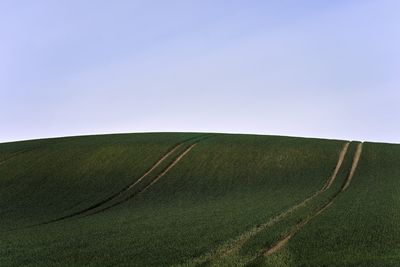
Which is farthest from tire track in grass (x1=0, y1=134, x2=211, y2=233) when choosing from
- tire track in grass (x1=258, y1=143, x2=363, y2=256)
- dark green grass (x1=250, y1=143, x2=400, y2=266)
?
dark green grass (x1=250, y1=143, x2=400, y2=266)

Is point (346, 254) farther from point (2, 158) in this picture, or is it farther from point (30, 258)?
point (2, 158)

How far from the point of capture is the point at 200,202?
127 feet

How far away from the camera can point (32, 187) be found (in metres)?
45.5

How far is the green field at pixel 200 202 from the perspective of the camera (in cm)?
2141

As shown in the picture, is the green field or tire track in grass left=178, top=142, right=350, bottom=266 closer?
tire track in grass left=178, top=142, right=350, bottom=266

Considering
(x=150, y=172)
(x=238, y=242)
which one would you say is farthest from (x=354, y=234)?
(x=150, y=172)

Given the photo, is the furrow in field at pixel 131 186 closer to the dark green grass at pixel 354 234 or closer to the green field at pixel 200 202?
the green field at pixel 200 202

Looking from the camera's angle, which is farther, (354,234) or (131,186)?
(131,186)

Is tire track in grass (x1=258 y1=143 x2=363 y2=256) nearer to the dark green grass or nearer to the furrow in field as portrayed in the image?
the dark green grass

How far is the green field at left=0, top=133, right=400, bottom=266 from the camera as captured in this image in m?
21.4

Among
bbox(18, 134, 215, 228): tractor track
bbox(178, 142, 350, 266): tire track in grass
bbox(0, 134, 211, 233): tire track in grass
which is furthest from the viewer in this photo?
bbox(18, 134, 215, 228): tractor track

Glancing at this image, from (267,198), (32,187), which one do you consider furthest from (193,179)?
(32,187)

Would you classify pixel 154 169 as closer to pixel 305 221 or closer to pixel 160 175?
pixel 160 175

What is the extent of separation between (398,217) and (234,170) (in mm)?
23207
